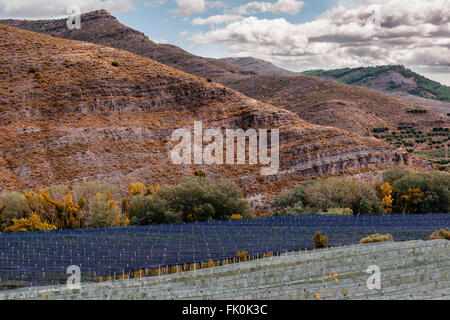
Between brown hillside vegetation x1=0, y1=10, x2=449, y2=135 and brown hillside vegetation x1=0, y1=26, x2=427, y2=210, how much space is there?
3217 centimetres

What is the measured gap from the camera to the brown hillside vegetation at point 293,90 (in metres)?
85.8

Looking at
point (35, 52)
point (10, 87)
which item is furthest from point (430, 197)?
point (35, 52)

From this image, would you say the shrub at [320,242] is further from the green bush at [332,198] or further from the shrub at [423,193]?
the shrub at [423,193]

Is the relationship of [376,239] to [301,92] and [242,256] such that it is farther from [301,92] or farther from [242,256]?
[301,92]

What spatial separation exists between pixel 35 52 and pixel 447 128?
7870cm

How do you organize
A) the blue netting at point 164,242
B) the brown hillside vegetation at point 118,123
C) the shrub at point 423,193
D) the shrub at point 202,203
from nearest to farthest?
the blue netting at point 164,242 → the shrub at point 202,203 → the shrub at point 423,193 → the brown hillside vegetation at point 118,123

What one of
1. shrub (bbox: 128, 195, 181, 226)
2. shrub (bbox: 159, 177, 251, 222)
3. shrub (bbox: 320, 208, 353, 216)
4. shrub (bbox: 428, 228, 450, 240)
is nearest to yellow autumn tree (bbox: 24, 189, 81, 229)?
shrub (bbox: 128, 195, 181, 226)

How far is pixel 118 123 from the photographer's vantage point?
156ft

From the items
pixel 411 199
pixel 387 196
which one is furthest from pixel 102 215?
pixel 411 199

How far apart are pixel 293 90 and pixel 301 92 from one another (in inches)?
116

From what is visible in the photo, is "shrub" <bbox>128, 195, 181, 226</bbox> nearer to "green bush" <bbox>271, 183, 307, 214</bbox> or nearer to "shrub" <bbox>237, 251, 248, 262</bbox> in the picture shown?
"green bush" <bbox>271, 183, 307, 214</bbox>

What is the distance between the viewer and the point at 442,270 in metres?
15.1

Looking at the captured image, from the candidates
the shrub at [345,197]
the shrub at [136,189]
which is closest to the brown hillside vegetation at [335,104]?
the shrub at [345,197]
